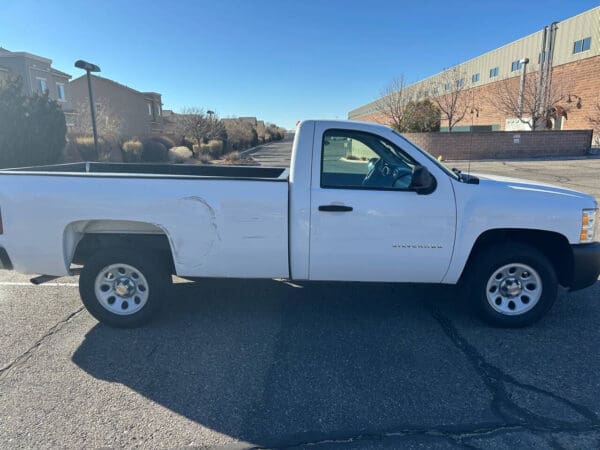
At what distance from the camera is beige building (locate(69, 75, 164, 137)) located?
47.9 m

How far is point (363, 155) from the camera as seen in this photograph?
170 inches

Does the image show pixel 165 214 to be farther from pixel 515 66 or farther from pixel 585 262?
pixel 515 66

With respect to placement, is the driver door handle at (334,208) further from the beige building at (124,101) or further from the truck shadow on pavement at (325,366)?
the beige building at (124,101)

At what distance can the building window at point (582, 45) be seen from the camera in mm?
32031

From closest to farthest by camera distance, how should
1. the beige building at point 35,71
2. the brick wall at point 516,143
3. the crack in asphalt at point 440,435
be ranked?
the crack in asphalt at point 440,435
the brick wall at point 516,143
the beige building at point 35,71

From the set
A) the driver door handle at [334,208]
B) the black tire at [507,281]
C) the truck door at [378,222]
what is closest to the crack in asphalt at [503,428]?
the black tire at [507,281]

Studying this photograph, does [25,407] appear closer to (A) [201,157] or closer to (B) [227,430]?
(B) [227,430]

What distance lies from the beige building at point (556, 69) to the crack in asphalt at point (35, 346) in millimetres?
36839

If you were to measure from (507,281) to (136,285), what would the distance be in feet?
12.3

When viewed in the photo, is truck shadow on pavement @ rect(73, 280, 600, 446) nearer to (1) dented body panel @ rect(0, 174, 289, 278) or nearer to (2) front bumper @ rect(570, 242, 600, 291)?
(2) front bumper @ rect(570, 242, 600, 291)

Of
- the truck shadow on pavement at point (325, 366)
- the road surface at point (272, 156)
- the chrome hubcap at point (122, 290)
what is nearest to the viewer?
the truck shadow on pavement at point (325, 366)

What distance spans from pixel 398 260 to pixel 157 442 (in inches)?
98.3

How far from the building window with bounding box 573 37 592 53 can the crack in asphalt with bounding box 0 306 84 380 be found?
40.5 metres

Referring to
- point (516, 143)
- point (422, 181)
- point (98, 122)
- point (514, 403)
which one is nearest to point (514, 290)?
point (514, 403)
